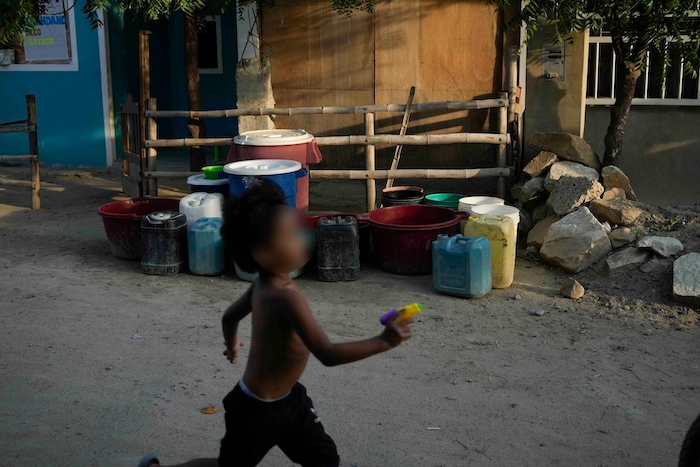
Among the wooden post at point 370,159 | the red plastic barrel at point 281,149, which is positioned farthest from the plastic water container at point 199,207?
the wooden post at point 370,159

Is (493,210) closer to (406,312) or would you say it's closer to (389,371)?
(389,371)

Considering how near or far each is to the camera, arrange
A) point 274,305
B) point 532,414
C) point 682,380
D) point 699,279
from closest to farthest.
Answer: point 274,305 → point 532,414 → point 682,380 → point 699,279

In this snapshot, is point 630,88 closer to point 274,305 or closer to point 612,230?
point 612,230

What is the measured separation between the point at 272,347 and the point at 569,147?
5.94 meters

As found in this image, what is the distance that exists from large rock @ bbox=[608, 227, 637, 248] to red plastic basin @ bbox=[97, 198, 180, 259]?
4.12m

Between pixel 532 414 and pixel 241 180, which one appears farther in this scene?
pixel 241 180

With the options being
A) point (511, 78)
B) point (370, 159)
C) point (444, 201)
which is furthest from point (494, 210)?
point (511, 78)

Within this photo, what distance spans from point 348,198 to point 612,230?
383cm

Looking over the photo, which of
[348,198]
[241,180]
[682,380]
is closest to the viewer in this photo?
[682,380]

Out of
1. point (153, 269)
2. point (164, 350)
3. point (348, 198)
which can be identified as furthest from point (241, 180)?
point (348, 198)

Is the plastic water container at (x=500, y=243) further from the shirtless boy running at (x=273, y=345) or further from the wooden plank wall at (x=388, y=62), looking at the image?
the shirtless boy running at (x=273, y=345)

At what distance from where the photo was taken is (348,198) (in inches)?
390

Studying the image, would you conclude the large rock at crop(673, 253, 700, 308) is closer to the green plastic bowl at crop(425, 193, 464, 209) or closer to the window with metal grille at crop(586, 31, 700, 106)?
the green plastic bowl at crop(425, 193, 464, 209)

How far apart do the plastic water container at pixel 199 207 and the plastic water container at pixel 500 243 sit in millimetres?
2341
